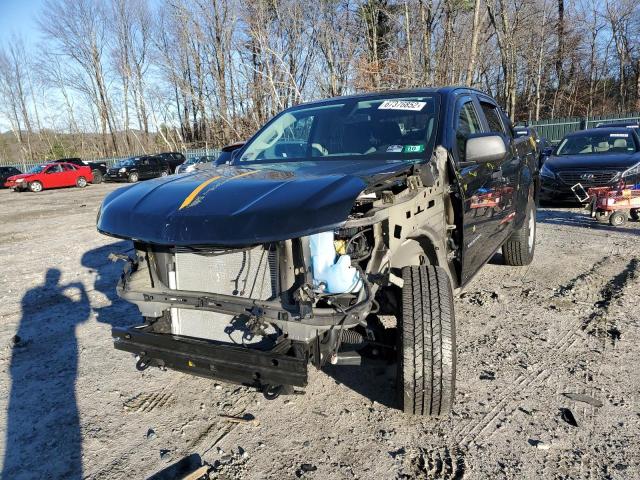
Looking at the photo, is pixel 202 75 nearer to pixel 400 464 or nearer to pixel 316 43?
pixel 316 43

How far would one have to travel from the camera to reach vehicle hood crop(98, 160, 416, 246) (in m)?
2.21

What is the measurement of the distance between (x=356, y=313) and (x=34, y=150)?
59.3 metres

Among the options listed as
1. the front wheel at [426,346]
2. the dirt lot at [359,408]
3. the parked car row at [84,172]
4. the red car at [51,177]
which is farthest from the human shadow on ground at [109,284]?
the red car at [51,177]

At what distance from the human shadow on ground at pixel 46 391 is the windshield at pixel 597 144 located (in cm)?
1004

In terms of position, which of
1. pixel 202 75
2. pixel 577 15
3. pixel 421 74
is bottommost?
pixel 421 74

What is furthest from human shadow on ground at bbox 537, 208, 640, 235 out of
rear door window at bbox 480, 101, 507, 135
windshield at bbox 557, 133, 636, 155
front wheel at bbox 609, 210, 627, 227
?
rear door window at bbox 480, 101, 507, 135

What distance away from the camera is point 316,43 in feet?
84.1

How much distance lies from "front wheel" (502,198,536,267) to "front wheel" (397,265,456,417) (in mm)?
3145

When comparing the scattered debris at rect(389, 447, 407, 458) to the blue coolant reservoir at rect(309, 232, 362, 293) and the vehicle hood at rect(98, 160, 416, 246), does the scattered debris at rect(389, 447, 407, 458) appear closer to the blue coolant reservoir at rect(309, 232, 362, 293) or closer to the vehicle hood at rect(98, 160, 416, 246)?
the blue coolant reservoir at rect(309, 232, 362, 293)

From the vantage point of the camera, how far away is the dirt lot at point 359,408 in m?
2.56

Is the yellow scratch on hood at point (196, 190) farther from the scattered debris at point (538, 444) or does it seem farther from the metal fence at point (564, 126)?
the metal fence at point (564, 126)

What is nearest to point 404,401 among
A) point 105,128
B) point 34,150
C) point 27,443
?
point 27,443

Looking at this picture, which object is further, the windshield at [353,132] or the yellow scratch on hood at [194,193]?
the windshield at [353,132]

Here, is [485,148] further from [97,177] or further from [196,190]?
[97,177]
